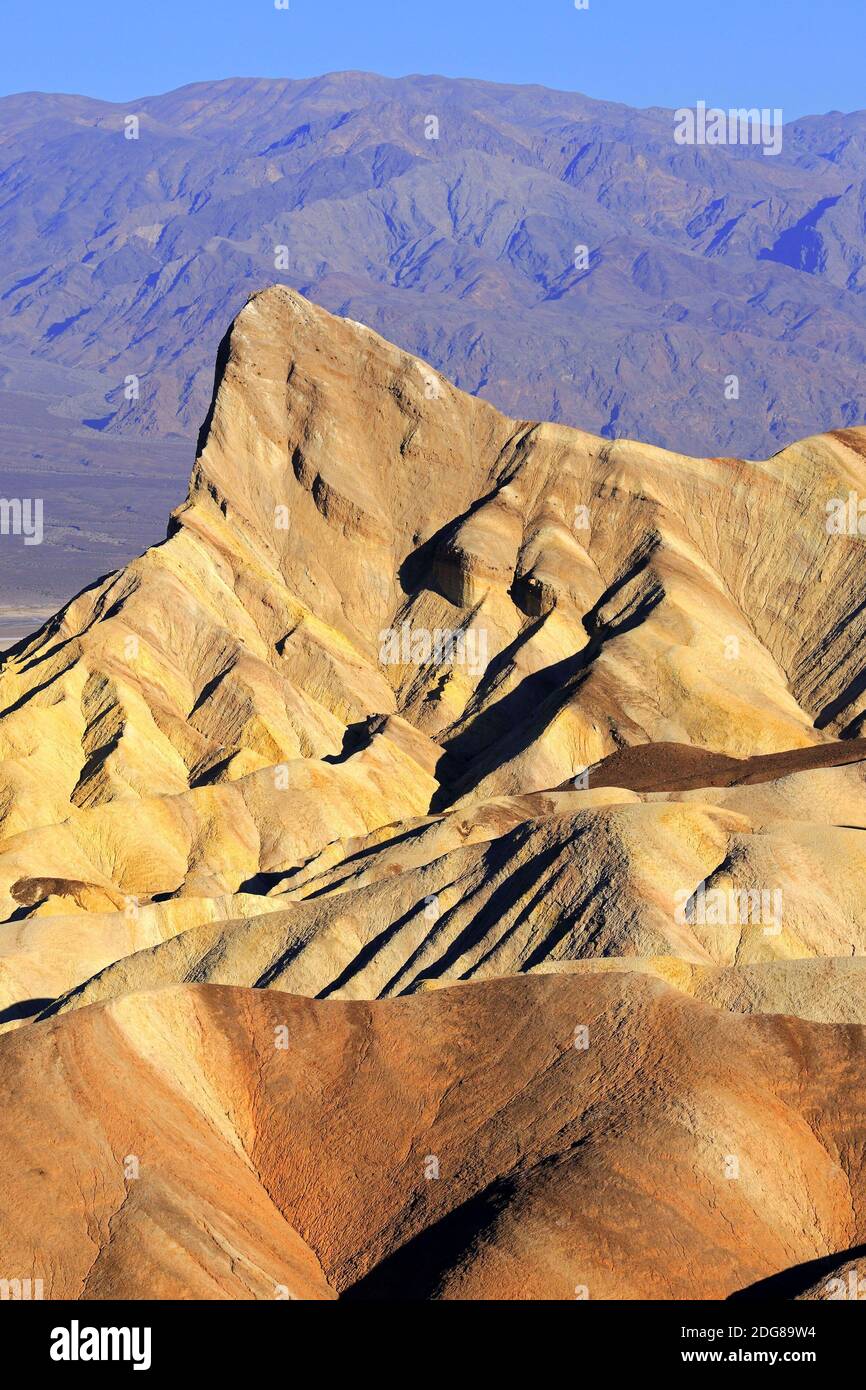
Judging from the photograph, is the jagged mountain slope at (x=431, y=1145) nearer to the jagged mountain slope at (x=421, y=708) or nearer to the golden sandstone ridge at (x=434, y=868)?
the golden sandstone ridge at (x=434, y=868)

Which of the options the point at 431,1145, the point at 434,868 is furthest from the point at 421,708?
the point at 431,1145

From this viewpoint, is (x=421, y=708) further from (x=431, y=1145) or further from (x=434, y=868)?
(x=431, y=1145)

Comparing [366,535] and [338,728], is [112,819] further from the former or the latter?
[366,535]

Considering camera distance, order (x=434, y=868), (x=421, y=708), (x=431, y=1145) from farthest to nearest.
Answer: (x=421, y=708) < (x=434, y=868) < (x=431, y=1145)

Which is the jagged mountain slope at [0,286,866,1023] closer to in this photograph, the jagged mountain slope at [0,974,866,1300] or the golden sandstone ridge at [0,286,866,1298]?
the golden sandstone ridge at [0,286,866,1298]

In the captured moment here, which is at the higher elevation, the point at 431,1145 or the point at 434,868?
the point at 431,1145

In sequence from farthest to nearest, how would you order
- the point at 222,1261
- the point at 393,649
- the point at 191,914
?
the point at 393,649 → the point at 191,914 → the point at 222,1261

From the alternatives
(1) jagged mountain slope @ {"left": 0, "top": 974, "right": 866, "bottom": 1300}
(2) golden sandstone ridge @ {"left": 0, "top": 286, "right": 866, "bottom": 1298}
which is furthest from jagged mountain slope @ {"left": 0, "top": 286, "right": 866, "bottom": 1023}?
(1) jagged mountain slope @ {"left": 0, "top": 974, "right": 866, "bottom": 1300}
